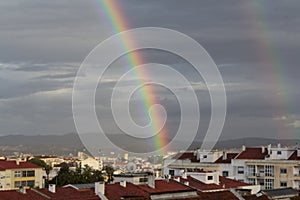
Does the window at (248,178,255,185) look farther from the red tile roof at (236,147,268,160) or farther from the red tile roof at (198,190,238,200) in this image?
the red tile roof at (198,190,238,200)

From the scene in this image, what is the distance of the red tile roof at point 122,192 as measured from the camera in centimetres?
5768

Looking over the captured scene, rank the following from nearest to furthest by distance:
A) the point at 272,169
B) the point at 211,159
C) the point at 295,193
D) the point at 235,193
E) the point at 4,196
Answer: the point at 4,196 → the point at 235,193 → the point at 295,193 → the point at 272,169 → the point at 211,159

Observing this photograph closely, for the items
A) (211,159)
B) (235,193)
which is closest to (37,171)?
(211,159)

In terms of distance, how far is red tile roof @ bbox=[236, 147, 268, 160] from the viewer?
346 feet

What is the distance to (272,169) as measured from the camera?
101 metres

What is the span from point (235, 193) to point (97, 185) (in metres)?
16.5

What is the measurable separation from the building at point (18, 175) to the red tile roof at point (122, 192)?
42562 mm

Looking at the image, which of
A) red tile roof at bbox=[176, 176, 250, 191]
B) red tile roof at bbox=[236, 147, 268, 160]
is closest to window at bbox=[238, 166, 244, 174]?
red tile roof at bbox=[236, 147, 268, 160]

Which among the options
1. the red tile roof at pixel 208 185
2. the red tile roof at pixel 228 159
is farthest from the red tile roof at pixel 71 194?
the red tile roof at pixel 228 159

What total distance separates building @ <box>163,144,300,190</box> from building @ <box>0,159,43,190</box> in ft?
76.1

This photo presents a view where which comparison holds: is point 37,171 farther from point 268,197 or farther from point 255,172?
point 268,197

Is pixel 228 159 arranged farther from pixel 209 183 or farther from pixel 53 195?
pixel 53 195

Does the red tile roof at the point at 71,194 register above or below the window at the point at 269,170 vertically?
above

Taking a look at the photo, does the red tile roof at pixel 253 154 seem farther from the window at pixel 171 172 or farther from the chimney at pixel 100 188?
the chimney at pixel 100 188
